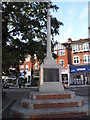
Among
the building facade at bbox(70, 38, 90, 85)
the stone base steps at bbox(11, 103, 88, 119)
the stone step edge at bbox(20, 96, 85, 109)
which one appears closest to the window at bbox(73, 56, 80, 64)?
the building facade at bbox(70, 38, 90, 85)

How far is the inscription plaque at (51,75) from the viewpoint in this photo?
11438 millimetres

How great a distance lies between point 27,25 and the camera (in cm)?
1631

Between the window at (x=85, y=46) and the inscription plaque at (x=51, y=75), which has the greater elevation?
the window at (x=85, y=46)

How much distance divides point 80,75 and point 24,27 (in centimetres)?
3368

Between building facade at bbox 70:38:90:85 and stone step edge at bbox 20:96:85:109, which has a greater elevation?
building facade at bbox 70:38:90:85

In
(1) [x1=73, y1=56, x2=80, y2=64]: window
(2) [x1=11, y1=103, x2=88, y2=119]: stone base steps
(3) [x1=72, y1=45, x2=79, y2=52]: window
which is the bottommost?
(2) [x1=11, y1=103, x2=88, y2=119]: stone base steps

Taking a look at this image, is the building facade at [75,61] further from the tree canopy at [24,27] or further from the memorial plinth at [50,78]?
the memorial plinth at [50,78]

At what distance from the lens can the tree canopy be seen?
16375 mm

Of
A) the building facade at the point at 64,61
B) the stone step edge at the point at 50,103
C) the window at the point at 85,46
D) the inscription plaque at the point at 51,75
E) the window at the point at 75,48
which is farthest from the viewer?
the window at the point at 75,48

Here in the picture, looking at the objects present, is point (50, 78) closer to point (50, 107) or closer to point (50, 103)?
point (50, 103)

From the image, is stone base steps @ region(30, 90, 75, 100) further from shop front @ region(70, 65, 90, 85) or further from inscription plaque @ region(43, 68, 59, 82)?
shop front @ region(70, 65, 90, 85)

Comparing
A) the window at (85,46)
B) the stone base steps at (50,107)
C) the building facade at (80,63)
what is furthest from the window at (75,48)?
the stone base steps at (50,107)

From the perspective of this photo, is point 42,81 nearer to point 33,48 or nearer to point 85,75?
Answer: point 33,48

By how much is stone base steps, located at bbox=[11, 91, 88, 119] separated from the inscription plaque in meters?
1.45
